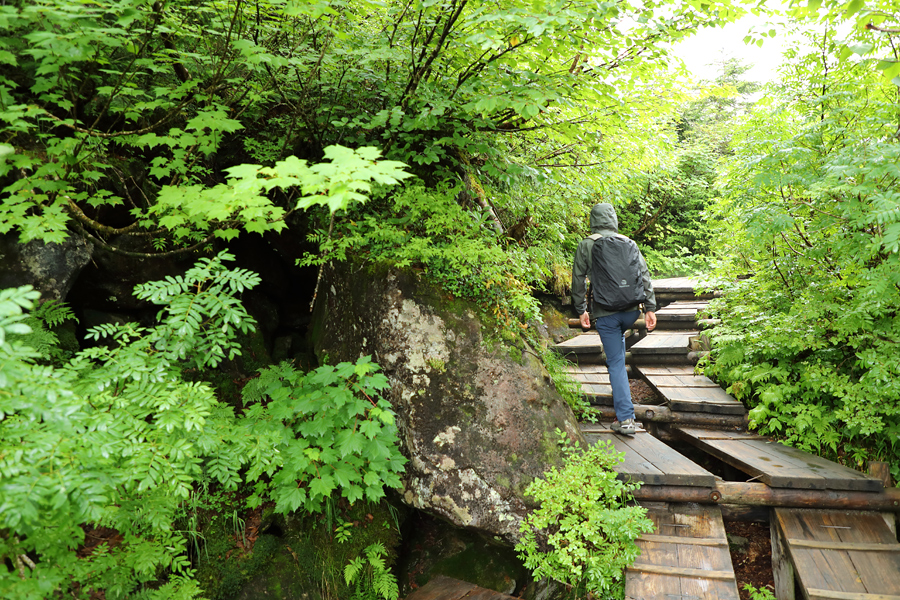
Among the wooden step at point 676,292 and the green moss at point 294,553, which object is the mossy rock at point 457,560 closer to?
the green moss at point 294,553

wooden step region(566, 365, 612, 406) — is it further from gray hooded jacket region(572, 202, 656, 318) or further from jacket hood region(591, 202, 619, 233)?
jacket hood region(591, 202, 619, 233)

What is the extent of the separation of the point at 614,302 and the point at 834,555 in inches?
111

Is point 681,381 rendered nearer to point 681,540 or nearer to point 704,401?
point 704,401

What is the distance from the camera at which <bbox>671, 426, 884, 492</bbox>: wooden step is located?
165 inches

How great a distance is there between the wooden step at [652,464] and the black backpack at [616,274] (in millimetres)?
1471

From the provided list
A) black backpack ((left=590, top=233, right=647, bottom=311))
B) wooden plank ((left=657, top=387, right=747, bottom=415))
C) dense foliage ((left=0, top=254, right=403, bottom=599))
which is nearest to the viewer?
dense foliage ((left=0, top=254, right=403, bottom=599))

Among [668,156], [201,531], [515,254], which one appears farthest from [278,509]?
[668,156]

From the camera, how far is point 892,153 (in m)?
→ 3.43

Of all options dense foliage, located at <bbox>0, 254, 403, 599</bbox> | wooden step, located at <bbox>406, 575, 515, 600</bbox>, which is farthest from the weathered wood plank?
dense foliage, located at <bbox>0, 254, 403, 599</bbox>

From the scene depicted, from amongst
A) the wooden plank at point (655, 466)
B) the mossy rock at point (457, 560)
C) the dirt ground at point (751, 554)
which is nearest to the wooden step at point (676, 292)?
the wooden plank at point (655, 466)

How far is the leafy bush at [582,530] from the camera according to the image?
3717 millimetres

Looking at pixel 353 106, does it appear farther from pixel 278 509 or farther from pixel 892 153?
pixel 892 153

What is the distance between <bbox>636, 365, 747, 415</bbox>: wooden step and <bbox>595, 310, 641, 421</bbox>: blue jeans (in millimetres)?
822

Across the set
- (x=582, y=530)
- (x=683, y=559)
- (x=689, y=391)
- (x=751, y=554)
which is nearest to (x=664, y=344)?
(x=689, y=391)
